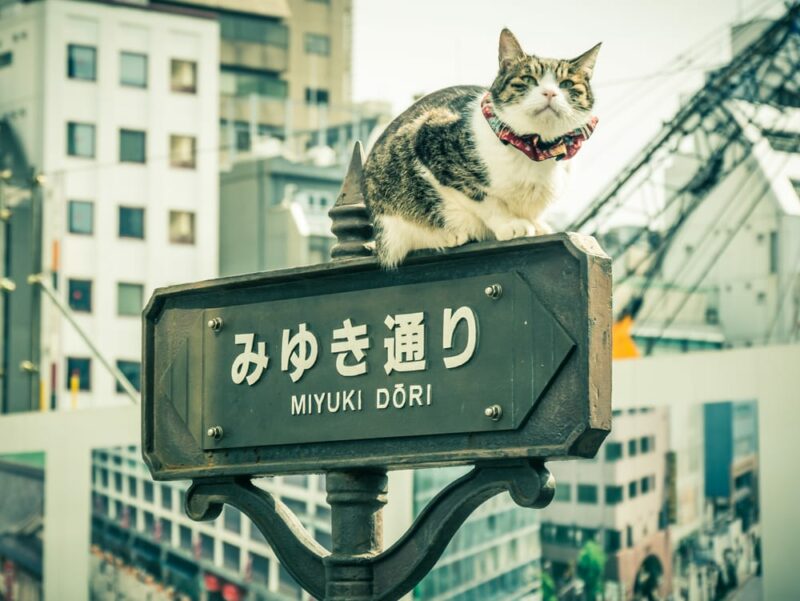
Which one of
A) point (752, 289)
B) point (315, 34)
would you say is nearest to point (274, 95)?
point (315, 34)

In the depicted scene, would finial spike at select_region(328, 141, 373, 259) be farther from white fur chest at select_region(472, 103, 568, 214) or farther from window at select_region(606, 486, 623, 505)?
window at select_region(606, 486, 623, 505)

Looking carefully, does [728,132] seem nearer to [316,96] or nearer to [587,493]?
[587,493]

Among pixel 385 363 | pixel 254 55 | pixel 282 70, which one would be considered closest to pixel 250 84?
pixel 254 55

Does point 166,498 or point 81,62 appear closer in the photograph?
point 166,498

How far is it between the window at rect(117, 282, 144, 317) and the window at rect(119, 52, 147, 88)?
6.64m

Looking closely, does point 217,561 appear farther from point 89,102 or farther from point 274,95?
point 274,95

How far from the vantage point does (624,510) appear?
24234 mm

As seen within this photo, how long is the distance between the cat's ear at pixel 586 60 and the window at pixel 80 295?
45.2 m

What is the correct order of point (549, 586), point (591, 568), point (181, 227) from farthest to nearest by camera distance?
point (181, 227)
point (549, 586)
point (591, 568)

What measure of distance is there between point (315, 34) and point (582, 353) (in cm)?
5872

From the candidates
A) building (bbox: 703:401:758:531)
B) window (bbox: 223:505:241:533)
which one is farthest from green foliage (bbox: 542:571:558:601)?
window (bbox: 223:505:241:533)

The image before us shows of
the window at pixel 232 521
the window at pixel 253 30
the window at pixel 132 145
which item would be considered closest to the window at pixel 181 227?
the window at pixel 132 145

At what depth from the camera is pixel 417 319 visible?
4.59 meters

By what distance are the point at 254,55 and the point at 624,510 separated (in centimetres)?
3795
